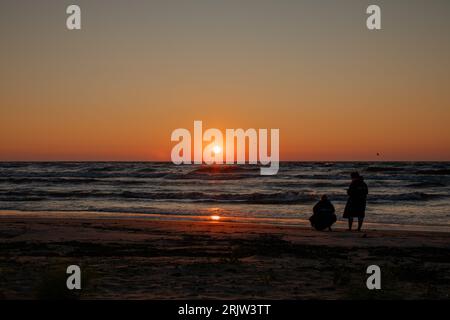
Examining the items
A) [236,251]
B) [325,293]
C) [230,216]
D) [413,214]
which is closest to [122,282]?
[325,293]

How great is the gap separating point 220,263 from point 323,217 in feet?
22.1

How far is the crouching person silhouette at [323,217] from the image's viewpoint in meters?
14.9

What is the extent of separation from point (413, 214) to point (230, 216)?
7848 millimetres

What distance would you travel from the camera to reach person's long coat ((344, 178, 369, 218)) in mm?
14375

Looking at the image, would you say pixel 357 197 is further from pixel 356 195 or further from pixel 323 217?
pixel 323 217

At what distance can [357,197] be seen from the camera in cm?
1449

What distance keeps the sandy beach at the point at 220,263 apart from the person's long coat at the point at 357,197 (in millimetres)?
691

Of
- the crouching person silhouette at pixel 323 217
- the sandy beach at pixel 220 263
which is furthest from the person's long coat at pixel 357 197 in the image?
the sandy beach at pixel 220 263

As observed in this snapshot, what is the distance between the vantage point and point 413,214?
22000 millimetres

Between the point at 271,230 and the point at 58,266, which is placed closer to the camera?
the point at 58,266
